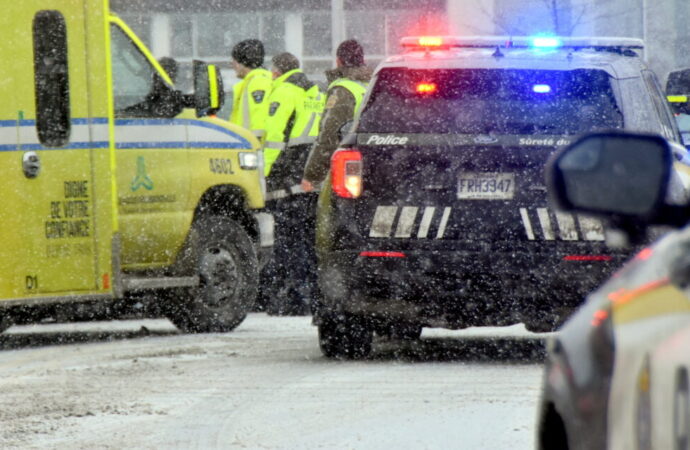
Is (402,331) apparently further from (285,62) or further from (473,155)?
(285,62)

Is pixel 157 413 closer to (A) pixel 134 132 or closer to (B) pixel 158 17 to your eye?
(A) pixel 134 132

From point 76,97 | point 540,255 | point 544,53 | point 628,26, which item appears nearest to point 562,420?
point 540,255

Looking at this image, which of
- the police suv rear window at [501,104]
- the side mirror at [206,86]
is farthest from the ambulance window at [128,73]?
the police suv rear window at [501,104]

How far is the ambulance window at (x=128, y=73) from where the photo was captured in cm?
1177

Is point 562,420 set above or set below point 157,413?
above

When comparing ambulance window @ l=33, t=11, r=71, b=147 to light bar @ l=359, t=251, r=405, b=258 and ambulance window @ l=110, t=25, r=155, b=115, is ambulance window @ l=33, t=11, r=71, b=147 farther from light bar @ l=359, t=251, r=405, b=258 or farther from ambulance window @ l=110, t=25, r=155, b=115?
light bar @ l=359, t=251, r=405, b=258

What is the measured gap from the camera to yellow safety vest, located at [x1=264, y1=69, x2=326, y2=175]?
544 inches

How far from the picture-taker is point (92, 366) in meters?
9.85

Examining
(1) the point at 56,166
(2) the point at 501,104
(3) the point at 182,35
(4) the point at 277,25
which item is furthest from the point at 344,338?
(3) the point at 182,35

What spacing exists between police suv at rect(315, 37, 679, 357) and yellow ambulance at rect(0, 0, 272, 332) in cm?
251

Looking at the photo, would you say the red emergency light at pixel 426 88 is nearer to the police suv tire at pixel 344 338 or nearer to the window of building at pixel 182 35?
the police suv tire at pixel 344 338

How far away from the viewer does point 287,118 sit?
45.5 ft

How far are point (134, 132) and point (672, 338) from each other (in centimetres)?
954

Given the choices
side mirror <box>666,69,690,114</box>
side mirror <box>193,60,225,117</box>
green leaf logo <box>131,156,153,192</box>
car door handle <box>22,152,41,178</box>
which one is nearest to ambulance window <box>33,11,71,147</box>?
car door handle <box>22,152,41,178</box>
